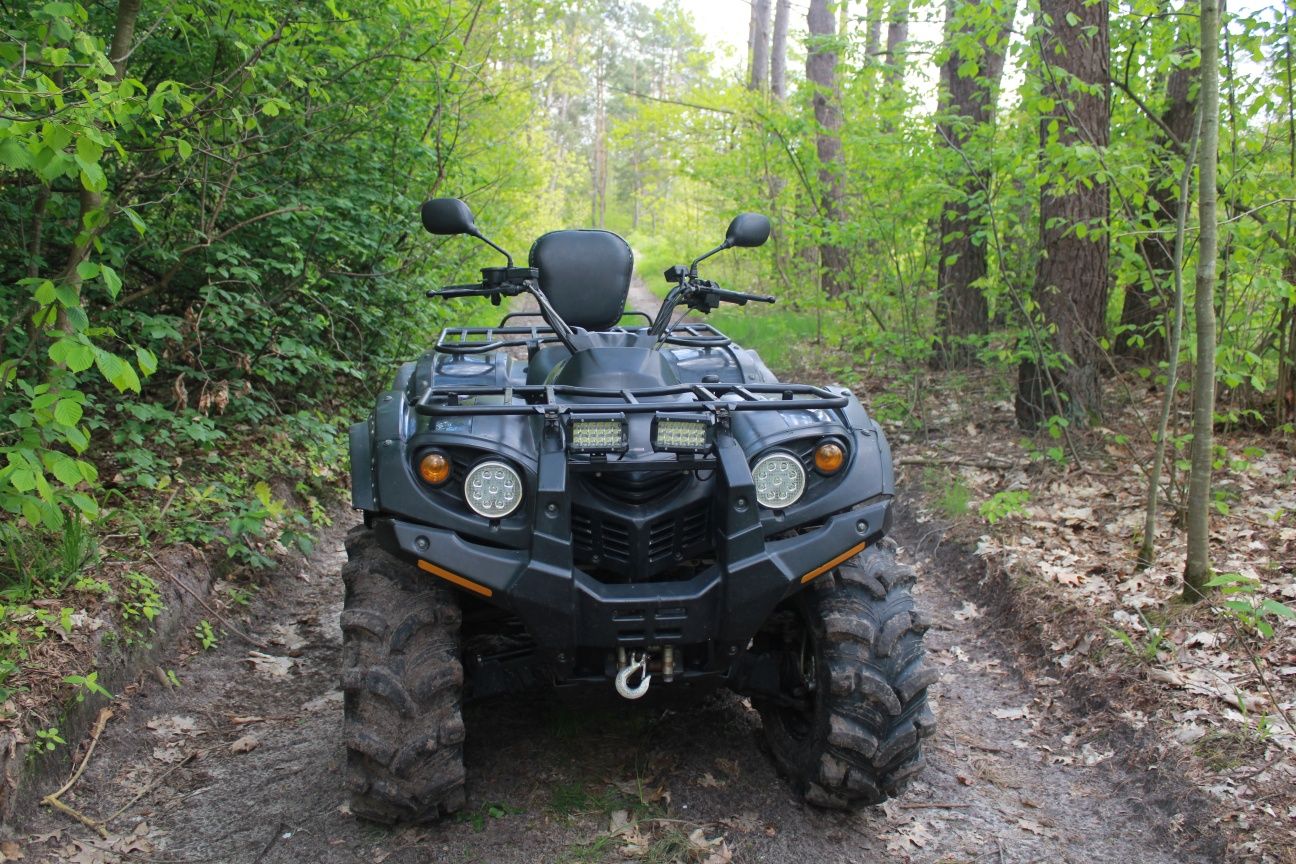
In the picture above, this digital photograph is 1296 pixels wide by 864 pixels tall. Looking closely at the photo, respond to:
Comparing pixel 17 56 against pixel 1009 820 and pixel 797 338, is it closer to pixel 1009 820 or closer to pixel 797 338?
pixel 1009 820

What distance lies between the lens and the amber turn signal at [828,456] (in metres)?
2.96

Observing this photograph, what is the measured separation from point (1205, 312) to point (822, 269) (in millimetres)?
5233

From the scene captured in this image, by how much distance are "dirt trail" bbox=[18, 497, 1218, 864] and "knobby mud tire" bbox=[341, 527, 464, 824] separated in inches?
8.1

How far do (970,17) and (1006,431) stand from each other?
337cm

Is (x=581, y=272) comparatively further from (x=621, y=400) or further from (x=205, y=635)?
(x=205, y=635)

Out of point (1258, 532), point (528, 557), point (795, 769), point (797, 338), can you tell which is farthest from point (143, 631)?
point (797, 338)

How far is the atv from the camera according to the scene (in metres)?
2.74

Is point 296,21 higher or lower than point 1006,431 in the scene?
higher

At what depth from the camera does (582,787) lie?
10.5 feet

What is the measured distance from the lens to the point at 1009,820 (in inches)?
123

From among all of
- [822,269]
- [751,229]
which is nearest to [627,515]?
[751,229]

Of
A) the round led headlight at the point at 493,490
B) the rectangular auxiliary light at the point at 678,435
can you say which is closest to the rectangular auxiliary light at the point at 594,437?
the rectangular auxiliary light at the point at 678,435

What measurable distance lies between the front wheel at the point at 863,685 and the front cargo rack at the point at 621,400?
0.56m

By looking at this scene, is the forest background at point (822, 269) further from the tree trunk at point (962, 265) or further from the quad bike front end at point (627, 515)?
the quad bike front end at point (627, 515)
